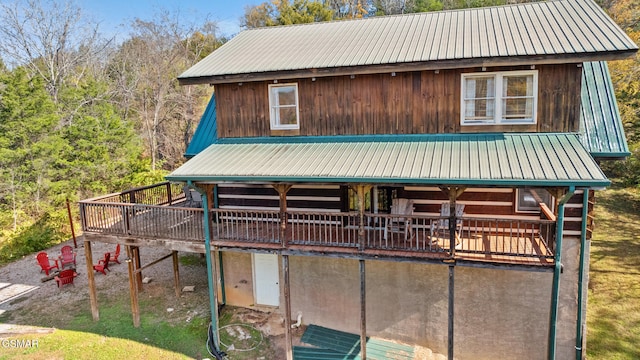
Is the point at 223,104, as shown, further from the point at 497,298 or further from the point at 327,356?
the point at 497,298

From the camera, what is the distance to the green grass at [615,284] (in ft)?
38.0

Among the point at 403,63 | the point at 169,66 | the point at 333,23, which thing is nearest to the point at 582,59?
the point at 403,63

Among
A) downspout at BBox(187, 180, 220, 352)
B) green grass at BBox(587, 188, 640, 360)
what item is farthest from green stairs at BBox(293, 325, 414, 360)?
green grass at BBox(587, 188, 640, 360)

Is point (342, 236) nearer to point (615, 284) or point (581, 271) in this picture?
point (581, 271)

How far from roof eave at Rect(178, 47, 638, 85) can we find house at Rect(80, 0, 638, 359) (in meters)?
0.04

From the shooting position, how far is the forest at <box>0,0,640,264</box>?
21.6m

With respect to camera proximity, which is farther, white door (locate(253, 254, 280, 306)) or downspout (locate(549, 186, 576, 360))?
white door (locate(253, 254, 280, 306))

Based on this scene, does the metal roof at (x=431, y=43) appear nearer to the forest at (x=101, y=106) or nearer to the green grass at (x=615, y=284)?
the green grass at (x=615, y=284)

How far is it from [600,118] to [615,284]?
8.28 metres

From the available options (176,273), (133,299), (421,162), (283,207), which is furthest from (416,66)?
(133,299)

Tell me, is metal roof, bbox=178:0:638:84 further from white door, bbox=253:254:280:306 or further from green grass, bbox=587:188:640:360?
green grass, bbox=587:188:640:360

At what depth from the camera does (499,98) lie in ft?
35.6

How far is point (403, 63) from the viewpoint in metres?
10.9

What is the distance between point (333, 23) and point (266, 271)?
390 inches
